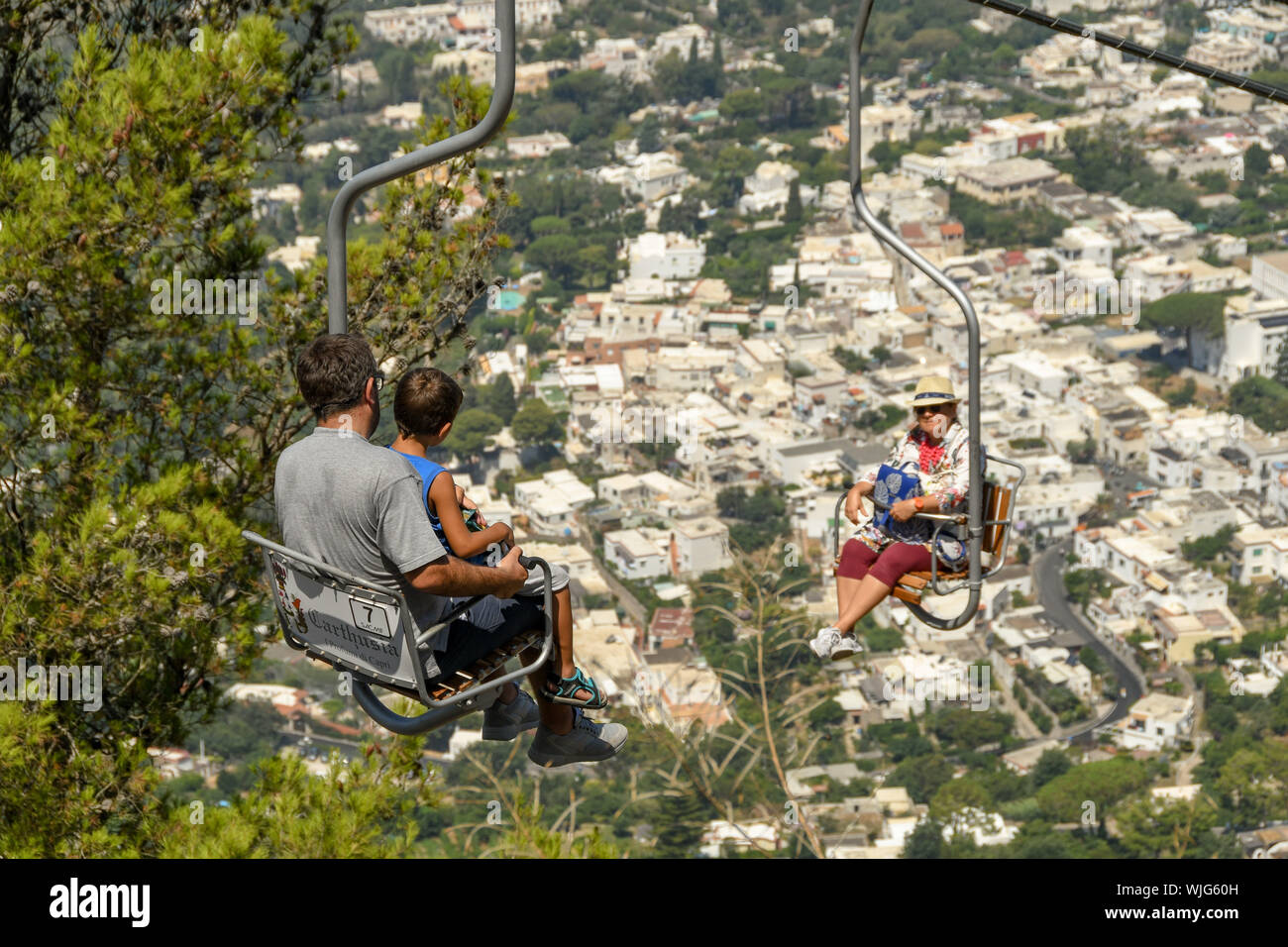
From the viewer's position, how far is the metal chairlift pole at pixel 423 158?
325 cm

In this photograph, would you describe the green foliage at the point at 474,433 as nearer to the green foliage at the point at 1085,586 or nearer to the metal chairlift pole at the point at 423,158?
the green foliage at the point at 1085,586

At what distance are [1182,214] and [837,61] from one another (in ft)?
65.5

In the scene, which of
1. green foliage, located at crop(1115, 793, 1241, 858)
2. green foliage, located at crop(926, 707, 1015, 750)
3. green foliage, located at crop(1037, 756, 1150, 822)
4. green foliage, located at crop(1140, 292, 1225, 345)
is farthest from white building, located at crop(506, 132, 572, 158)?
green foliage, located at crop(1115, 793, 1241, 858)

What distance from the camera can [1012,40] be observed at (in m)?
81.6

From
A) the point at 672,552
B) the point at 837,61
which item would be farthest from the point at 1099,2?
the point at 672,552

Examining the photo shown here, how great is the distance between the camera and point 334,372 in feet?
10.3

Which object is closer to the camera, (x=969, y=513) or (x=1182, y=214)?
(x=969, y=513)

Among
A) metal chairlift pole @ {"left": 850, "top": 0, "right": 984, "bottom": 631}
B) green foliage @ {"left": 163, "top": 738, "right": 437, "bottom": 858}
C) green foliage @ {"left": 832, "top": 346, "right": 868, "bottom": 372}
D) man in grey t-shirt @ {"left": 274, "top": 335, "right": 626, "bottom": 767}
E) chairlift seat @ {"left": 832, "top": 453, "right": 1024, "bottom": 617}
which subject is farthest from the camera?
green foliage @ {"left": 832, "top": 346, "right": 868, "bottom": 372}

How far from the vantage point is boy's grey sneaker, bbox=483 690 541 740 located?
3906mm

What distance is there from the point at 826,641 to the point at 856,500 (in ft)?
1.37

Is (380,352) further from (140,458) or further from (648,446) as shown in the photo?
(648,446)

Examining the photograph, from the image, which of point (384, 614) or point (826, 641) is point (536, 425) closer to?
point (826, 641)

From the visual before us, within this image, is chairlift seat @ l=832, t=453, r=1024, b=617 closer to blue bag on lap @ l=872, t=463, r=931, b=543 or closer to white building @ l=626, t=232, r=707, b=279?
blue bag on lap @ l=872, t=463, r=931, b=543

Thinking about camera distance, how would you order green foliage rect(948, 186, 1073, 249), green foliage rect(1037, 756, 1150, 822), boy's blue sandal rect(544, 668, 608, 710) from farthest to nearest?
green foliage rect(948, 186, 1073, 249) → green foliage rect(1037, 756, 1150, 822) → boy's blue sandal rect(544, 668, 608, 710)
